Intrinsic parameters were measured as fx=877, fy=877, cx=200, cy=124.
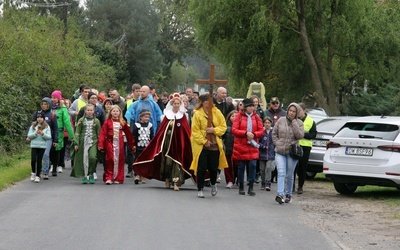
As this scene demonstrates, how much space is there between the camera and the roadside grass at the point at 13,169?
17250 mm

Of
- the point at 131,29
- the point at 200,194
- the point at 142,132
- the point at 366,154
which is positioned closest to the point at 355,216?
the point at 366,154

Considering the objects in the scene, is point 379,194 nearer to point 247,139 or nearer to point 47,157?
point 247,139

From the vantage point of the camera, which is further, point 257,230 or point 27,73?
point 27,73

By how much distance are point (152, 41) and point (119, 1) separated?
443cm

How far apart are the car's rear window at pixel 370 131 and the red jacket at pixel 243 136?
173cm

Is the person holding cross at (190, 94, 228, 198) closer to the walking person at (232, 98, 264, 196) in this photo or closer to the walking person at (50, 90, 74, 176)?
the walking person at (232, 98, 264, 196)

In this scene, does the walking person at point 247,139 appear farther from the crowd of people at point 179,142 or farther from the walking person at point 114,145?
the walking person at point 114,145

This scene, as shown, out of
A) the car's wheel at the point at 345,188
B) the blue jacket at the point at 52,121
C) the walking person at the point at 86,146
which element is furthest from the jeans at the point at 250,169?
the blue jacket at the point at 52,121

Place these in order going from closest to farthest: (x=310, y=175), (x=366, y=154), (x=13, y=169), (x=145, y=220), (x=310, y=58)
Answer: (x=145, y=220), (x=366, y=154), (x=13, y=169), (x=310, y=175), (x=310, y=58)

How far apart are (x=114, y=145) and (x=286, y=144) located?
405cm

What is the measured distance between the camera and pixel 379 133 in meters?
16.7

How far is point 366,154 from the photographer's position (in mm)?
16531

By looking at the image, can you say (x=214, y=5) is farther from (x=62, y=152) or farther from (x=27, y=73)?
(x=62, y=152)

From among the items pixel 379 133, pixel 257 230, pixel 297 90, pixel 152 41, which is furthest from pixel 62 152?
pixel 152 41
